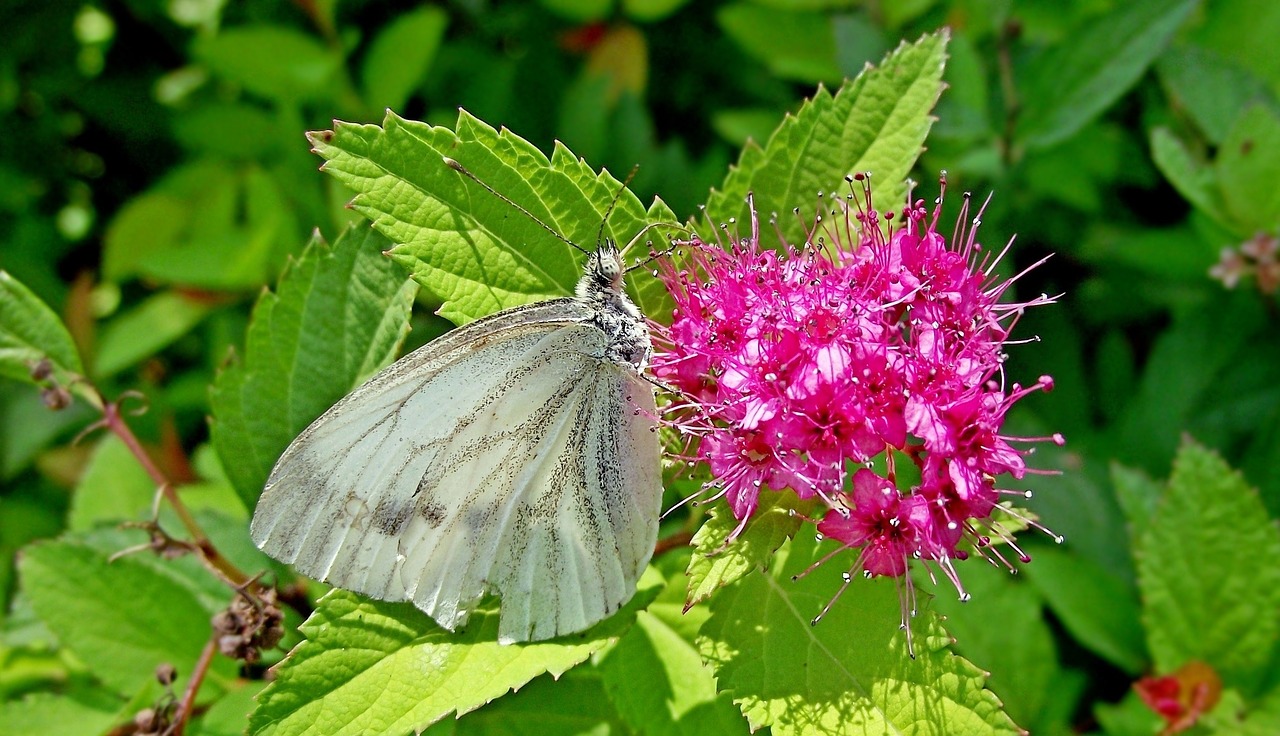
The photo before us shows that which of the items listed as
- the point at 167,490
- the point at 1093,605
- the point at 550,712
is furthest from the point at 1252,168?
the point at 167,490

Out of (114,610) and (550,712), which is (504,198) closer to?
(550,712)

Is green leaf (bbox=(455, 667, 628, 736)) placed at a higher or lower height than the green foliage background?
lower

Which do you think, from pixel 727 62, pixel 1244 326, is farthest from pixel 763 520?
pixel 727 62

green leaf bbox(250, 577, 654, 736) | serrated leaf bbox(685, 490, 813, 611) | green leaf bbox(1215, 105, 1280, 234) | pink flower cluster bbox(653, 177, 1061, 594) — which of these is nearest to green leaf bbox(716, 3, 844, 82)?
green leaf bbox(1215, 105, 1280, 234)

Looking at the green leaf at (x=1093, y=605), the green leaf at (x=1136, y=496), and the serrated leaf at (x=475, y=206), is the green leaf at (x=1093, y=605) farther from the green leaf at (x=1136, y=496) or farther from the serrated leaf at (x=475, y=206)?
the serrated leaf at (x=475, y=206)

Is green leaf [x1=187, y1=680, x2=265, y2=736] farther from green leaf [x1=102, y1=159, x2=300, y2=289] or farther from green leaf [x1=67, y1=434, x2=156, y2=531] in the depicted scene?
green leaf [x1=102, y1=159, x2=300, y2=289]

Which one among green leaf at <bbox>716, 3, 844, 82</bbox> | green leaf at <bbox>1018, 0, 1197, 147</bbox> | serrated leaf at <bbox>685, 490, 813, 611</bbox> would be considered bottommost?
serrated leaf at <bbox>685, 490, 813, 611</bbox>

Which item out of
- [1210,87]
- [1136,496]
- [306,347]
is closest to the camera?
[306,347]
